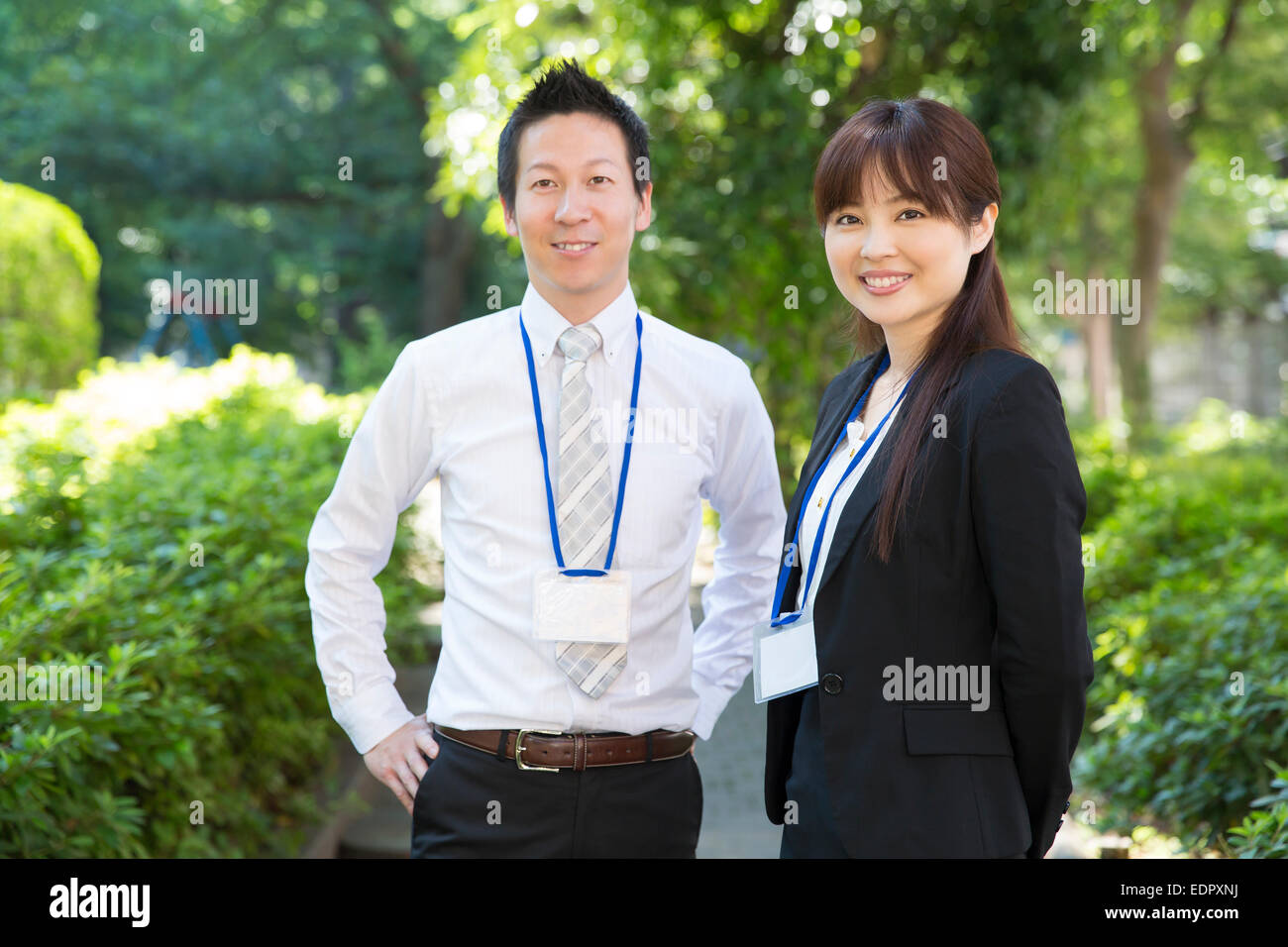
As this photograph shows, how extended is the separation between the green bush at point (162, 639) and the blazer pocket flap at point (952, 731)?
1.89 metres

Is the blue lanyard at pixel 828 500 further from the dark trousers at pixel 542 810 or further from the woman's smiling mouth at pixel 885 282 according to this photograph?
the dark trousers at pixel 542 810

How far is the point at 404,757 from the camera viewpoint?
8.23 ft

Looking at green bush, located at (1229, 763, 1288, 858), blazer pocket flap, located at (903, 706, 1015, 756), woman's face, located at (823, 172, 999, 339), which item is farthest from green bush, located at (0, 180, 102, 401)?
blazer pocket flap, located at (903, 706, 1015, 756)

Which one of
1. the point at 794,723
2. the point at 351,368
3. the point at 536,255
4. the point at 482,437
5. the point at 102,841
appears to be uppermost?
the point at 351,368

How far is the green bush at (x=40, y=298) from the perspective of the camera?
34.5 feet

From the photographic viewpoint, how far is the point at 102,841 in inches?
118

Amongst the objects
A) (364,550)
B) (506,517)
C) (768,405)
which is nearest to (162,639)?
(364,550)

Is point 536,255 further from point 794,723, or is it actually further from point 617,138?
point 794,723

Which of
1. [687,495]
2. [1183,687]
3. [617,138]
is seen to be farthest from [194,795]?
[1183,687]

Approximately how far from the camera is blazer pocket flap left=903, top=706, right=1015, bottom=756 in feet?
6.45

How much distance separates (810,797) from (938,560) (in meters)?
0.46

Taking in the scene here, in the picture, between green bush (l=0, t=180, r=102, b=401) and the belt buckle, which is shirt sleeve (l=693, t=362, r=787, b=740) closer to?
the belt buckle

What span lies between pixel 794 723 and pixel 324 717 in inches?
131

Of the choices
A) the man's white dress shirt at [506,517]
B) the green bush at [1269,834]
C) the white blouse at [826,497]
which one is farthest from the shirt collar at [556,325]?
the green bush at [1269,834]
